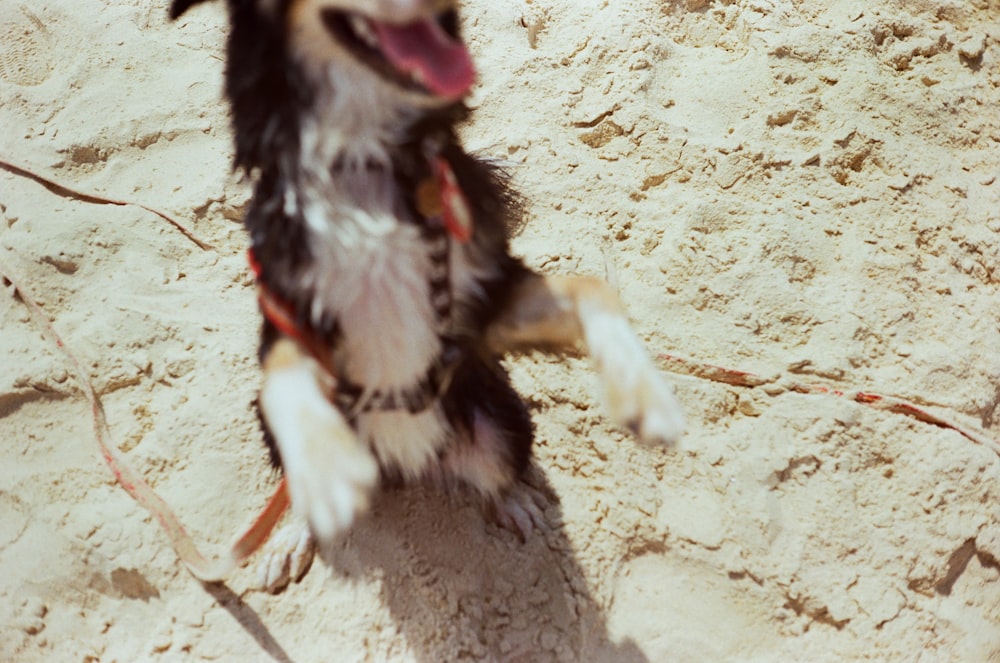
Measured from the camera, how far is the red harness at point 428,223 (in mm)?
1461

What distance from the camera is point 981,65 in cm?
301

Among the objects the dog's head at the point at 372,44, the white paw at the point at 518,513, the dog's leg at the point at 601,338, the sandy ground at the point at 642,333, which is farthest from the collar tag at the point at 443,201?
the white paw at the point at 518,513

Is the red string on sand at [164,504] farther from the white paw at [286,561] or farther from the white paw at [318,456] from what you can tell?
the white paw at [318,456]

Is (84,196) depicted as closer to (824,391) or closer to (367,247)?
(367,247)

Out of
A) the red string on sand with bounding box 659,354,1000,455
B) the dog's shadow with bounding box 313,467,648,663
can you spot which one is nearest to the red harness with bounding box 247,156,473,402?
the dog's shadow with bounding box 313,467,648,663

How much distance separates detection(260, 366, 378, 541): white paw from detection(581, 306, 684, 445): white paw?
53 centimetres

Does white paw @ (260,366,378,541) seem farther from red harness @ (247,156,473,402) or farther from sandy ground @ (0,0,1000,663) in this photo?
sandy ground @ (0,0,1000,663)

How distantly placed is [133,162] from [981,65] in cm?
361

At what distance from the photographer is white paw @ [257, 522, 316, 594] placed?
2127 millimetres

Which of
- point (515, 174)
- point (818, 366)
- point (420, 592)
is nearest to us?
point (420, 592)

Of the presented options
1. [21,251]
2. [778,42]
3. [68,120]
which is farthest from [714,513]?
[68,120]

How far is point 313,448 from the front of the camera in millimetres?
1354

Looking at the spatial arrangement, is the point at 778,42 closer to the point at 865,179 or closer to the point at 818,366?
the point at 865,179

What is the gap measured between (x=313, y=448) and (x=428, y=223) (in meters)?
0.51
